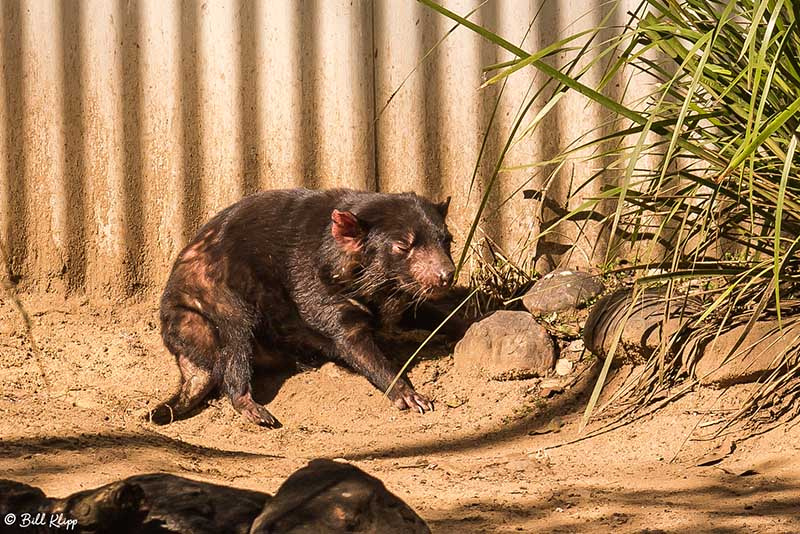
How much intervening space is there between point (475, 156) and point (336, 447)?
1.98m

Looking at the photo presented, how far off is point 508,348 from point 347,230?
0.98 m

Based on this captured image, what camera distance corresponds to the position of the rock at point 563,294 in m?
5.72

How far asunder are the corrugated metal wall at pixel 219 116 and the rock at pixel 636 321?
1160 millimetres

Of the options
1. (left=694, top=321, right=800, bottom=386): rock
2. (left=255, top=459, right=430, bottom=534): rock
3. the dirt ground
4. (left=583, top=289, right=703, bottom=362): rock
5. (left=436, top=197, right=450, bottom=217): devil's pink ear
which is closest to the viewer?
(left=255, top=459, right=430, bottom=534): rock

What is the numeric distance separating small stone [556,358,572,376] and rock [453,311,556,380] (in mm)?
34

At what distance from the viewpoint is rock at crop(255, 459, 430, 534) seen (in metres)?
2.53

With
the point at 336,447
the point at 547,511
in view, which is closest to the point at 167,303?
the point at 336,447

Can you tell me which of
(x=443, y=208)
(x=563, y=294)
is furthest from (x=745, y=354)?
(x=443, y=208)

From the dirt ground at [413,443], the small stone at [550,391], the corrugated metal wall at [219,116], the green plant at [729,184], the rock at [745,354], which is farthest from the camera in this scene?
the corrugated metal wall at [219,116]

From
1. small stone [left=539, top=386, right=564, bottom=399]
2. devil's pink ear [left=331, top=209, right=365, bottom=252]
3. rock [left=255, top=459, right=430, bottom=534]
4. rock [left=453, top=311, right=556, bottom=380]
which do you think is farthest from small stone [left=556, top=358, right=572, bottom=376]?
rock [left=255, top=459, right=430, bottom=534]

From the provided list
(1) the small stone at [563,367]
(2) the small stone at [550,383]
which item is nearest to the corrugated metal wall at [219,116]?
(1) the small stone at [563,367]

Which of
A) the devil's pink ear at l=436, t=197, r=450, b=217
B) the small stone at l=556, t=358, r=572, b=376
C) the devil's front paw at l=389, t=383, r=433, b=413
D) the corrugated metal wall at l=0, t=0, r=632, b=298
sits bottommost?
the devil's front paw at l=389, t=383, r=433, b=413

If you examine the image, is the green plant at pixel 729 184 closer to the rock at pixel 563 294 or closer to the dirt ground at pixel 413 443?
the dirt ground at pixel 413 443

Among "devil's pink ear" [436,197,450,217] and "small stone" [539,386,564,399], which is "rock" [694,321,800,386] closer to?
"small stone" [539,386,564,399]
